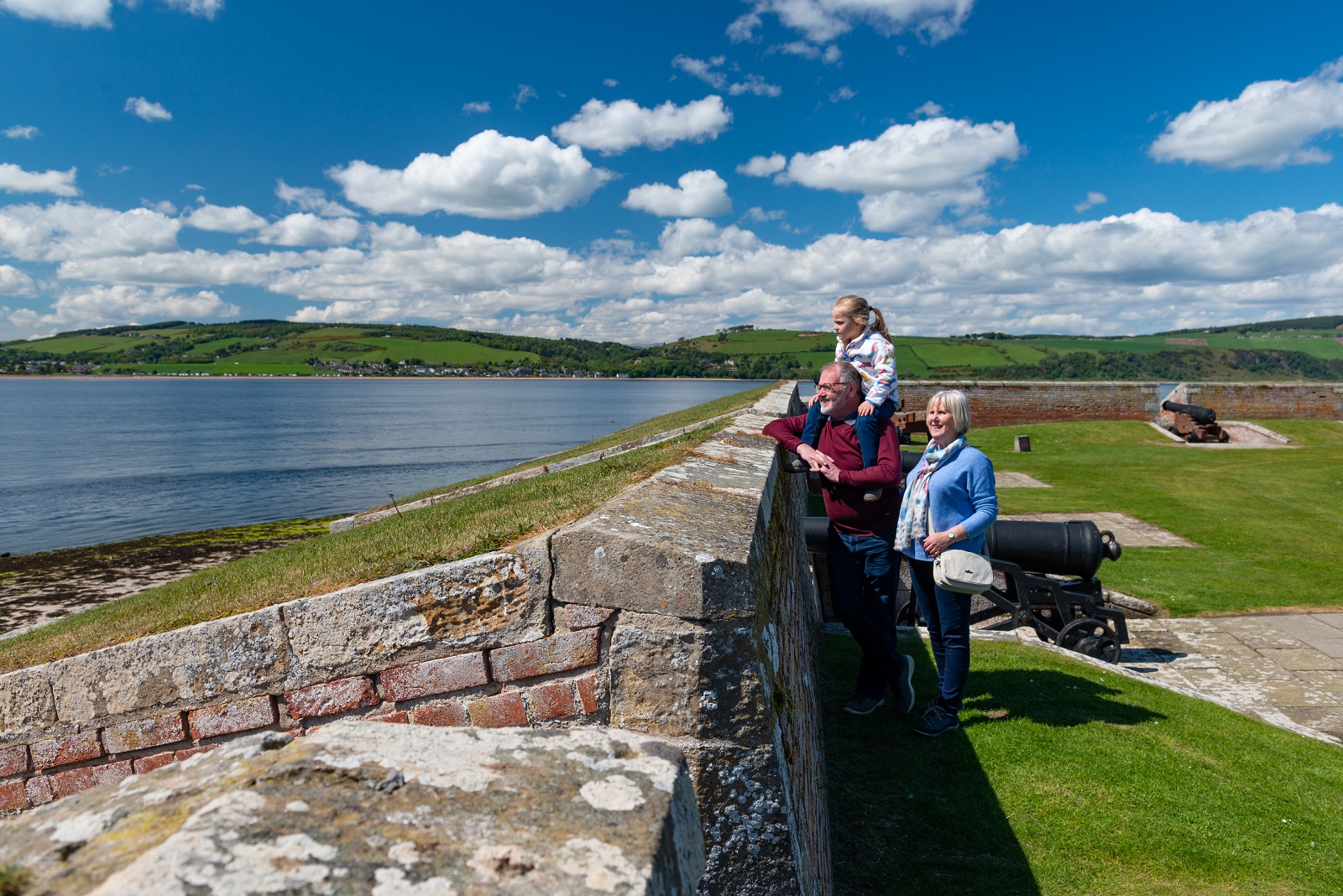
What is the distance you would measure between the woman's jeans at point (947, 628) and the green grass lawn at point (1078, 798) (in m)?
0.36

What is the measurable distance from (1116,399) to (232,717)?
3006 centimetres

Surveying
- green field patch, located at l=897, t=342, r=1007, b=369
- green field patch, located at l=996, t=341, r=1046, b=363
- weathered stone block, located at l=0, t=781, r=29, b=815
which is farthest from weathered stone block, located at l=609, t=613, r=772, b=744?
green field patch, located at l=996, t=341, r=1046, b=363

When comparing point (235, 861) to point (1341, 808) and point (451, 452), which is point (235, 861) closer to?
point (1341, 808)

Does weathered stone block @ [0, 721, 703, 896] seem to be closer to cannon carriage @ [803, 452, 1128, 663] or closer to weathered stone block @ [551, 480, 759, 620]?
weathered stone block @ [551, 480, 759, 620]

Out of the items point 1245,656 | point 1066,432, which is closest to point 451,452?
point 1066,432

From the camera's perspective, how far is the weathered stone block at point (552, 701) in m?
2.51

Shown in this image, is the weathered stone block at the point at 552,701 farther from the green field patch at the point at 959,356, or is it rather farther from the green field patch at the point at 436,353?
the green field patch at the point at 436,353

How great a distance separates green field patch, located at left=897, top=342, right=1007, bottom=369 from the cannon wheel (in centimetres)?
8670

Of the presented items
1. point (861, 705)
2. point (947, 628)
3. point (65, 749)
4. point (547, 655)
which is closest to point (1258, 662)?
point (947, 628)

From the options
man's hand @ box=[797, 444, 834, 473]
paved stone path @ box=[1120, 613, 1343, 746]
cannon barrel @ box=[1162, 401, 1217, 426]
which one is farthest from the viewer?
cannon barrel @ box=[1162, 401, 1217, 426]

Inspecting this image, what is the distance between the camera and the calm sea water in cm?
2438

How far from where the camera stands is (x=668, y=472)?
3.53 meters

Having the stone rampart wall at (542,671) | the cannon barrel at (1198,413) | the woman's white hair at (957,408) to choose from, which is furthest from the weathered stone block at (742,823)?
the cannon barrel at (1198,413)

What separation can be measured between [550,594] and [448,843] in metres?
1.34
